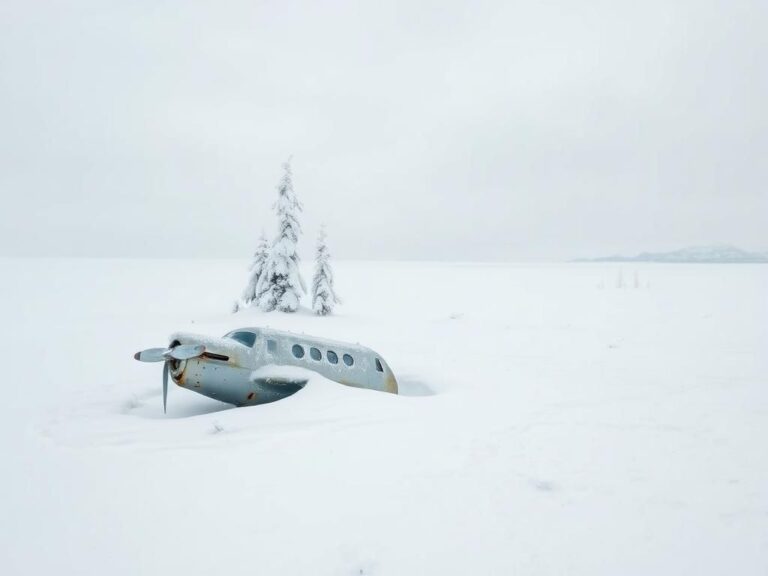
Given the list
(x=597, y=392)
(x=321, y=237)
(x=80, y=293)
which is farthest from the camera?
(x=80, y=293)

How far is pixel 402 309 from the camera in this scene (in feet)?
125

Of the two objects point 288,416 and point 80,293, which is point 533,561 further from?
point 80,293

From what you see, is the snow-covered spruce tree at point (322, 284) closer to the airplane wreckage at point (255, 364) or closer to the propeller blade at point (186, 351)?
the airplane wreckage at point (255, 364)

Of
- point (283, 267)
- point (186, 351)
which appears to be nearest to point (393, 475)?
point (186, 351)

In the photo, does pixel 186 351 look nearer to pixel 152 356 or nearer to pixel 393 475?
pixel 152 356

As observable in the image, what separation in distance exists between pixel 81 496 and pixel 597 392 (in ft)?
41.1

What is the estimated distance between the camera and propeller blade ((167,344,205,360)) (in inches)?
374

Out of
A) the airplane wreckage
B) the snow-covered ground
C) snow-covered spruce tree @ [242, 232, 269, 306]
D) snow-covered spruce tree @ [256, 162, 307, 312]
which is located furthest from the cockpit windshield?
snow-covered spruce tree @ [242, 232, 269, 306]

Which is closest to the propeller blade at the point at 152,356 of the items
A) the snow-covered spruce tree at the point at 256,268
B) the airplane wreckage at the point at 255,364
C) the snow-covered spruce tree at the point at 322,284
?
the airplane wreckage at the point at 255,364

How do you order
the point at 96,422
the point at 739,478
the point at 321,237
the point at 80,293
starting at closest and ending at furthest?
the point at 739,478 → the point at 96,422 → the point at 321,237 → the point at 80,293

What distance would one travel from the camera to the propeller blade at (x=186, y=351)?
374 inches

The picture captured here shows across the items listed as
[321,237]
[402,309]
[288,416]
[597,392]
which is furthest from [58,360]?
[402,309]

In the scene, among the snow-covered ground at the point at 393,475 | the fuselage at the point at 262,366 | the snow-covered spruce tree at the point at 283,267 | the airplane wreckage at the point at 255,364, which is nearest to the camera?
the snow-covered ground at the point at 393,475

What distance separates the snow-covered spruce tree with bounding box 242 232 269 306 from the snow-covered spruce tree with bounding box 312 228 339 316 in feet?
13.7
